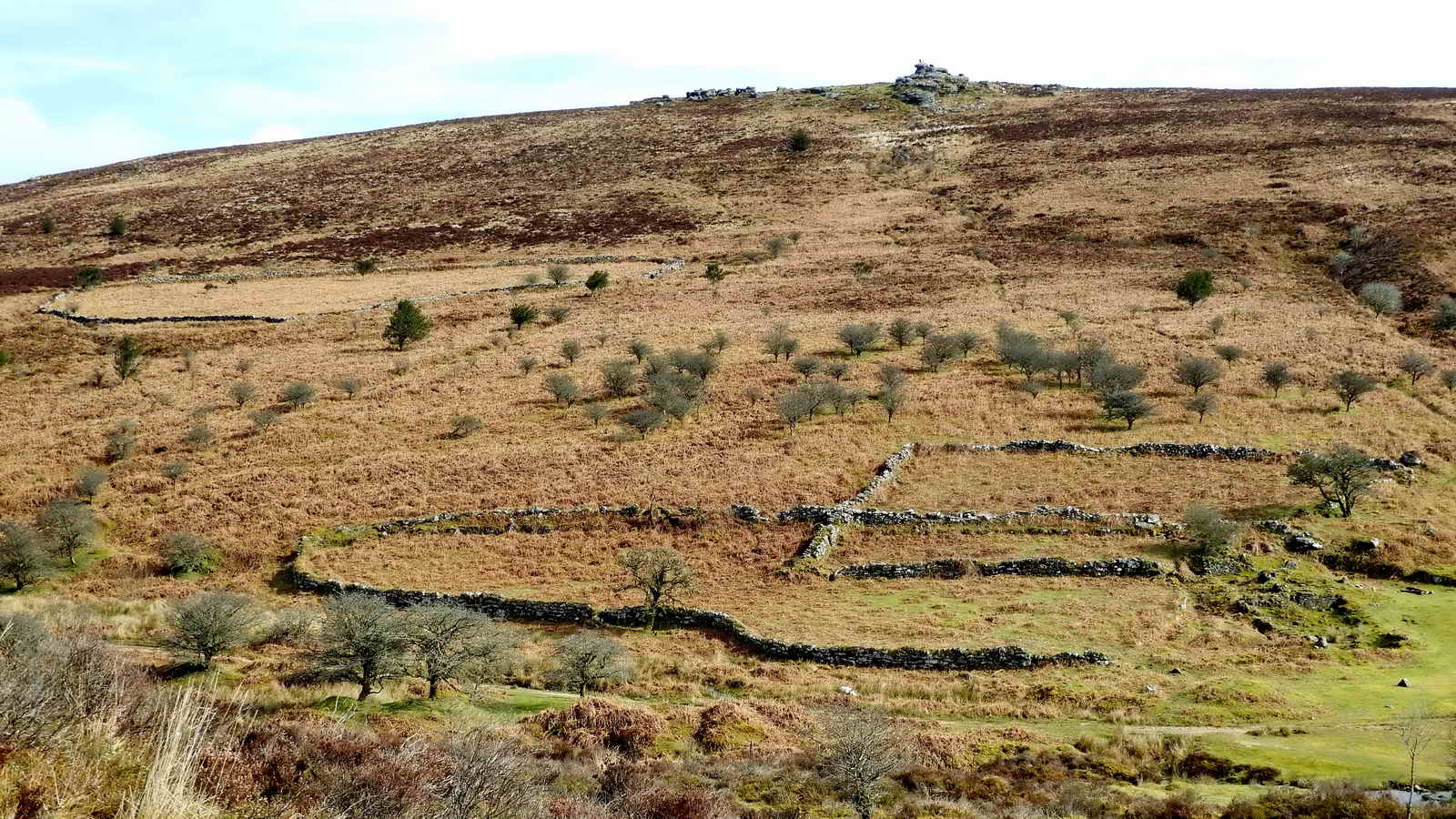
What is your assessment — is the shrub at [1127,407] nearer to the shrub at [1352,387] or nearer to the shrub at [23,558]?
the shrub at [1352,387]

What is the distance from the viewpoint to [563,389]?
137ft

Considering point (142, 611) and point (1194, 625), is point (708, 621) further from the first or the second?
point (142, 611)

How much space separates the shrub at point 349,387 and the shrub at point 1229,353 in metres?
42.0

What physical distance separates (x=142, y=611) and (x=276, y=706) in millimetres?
10572

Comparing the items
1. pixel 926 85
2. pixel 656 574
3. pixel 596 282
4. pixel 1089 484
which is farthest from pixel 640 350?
pixel 926 85

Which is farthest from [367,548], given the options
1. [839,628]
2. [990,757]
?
[990,757]

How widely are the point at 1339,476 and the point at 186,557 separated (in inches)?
1373

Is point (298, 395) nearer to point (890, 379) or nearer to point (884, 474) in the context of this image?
point (890, 379)

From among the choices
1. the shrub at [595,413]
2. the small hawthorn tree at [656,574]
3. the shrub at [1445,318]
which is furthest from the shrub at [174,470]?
the shrub at [1445,318]

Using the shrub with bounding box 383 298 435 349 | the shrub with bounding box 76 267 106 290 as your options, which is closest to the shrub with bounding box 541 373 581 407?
the shrub with bounding box 383 298 435 349

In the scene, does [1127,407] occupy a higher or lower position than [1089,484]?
higher

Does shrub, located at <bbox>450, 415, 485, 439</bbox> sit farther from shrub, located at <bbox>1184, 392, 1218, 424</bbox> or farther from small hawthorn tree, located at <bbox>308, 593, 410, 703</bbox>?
shrub, located at <bbox>1184, 392, 1218, 424</bbox>

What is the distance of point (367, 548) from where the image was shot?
28.7m

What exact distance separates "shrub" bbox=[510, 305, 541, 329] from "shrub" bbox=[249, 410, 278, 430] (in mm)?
19070
